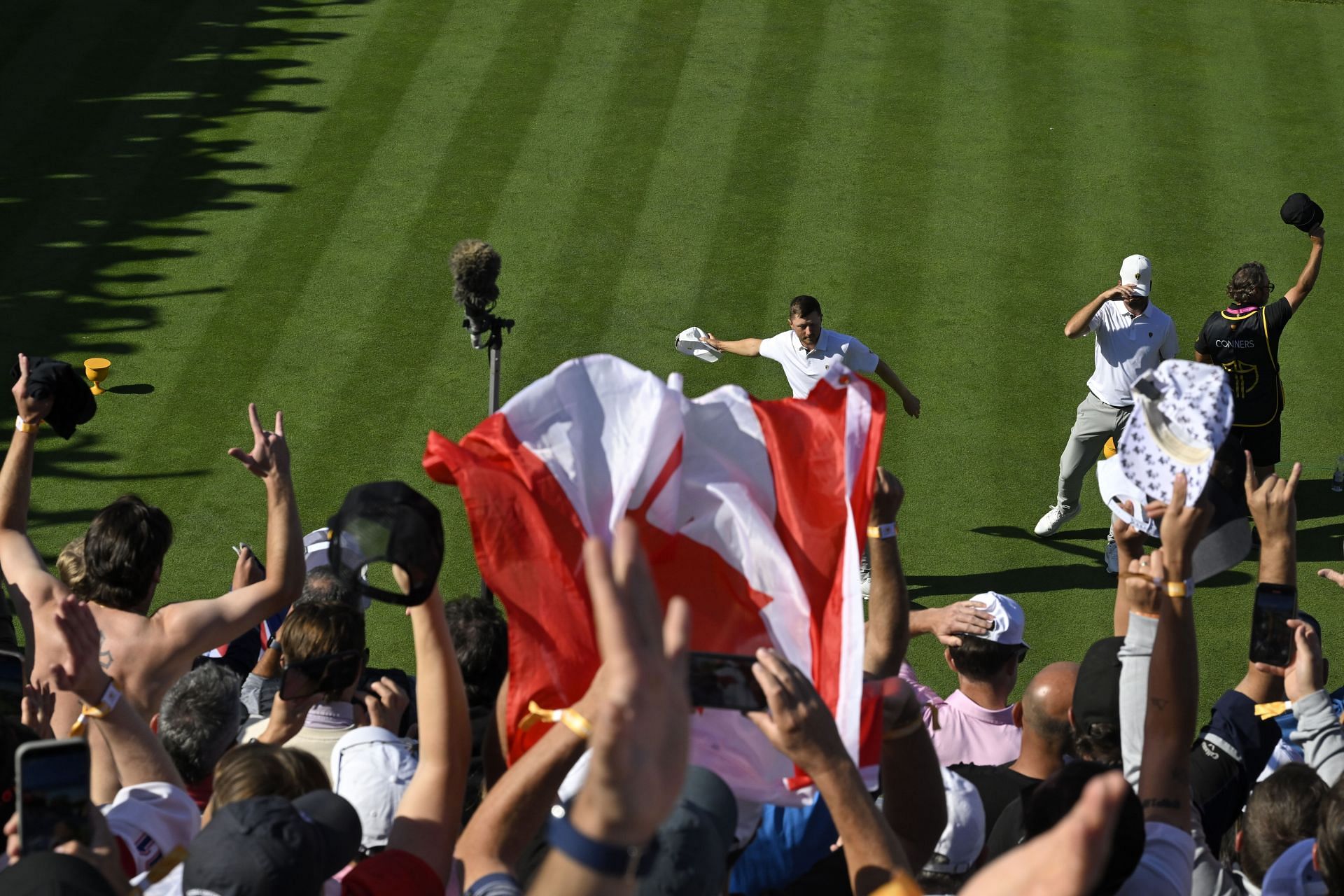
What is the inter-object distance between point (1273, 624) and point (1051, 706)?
2.35 feet

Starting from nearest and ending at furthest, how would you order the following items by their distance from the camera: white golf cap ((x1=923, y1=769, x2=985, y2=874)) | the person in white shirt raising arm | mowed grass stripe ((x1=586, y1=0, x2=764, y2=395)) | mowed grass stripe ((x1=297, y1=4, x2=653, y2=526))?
white golf cap ((x1=923, y1=769, x2=985, y2=874)) → the person in white shirt raising arm → mowed grass stripe ((x1=297, y1=4, x2=653, y2=526)) → mowed grass stripe ((x1=586, y1=0, x2=764, y2=395))

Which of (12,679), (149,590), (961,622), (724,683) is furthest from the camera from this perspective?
(961,622)

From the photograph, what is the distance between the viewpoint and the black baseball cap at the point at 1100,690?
4547 mm

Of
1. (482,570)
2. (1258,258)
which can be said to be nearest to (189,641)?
(482,570)

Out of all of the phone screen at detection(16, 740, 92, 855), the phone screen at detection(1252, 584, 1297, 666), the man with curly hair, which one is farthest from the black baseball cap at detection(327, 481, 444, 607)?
the man with curly hair

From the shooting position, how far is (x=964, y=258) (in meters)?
12.5

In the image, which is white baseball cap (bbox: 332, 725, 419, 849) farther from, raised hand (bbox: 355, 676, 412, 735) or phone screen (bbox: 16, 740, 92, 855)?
phone screen (bbox: 16, 740, 92, 855)

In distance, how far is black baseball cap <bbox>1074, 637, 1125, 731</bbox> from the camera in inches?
179

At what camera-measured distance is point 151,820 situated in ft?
11.9

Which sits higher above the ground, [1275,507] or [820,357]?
[1275,507]

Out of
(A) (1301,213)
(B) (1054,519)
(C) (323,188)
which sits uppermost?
(A) (1301,213)

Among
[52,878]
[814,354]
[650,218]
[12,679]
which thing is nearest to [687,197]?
[650,218]

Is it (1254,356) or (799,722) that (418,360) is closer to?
(1254,356)

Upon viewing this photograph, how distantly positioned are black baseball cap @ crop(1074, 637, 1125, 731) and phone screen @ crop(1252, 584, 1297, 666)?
475 mm
